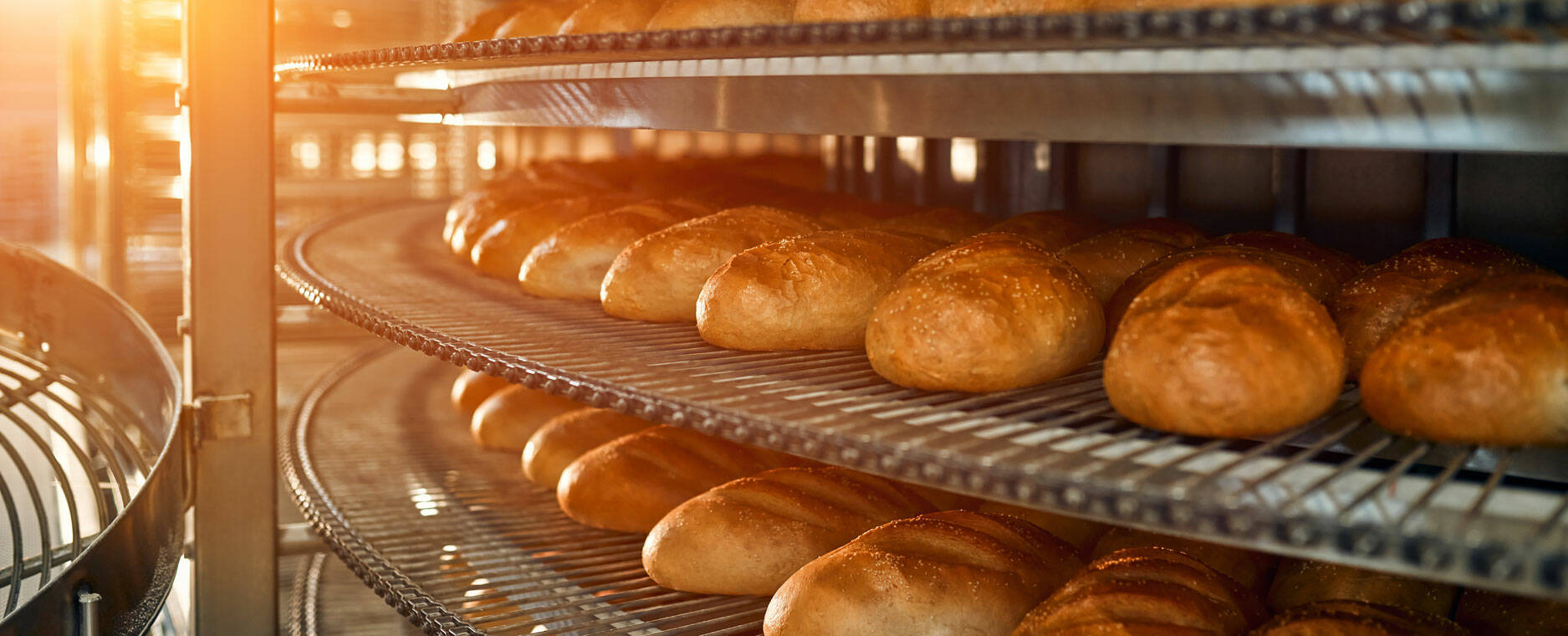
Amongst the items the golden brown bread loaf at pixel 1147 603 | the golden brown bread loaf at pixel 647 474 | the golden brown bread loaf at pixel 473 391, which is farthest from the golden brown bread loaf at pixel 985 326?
the golden brown bread loaf at pixel 473 391

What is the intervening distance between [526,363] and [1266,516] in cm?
87

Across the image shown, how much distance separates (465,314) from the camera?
1908mm

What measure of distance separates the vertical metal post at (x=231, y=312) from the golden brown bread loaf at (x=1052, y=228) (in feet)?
3.88

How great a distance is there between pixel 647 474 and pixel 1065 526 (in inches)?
27.4

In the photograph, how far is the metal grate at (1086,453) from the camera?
0.86 metres

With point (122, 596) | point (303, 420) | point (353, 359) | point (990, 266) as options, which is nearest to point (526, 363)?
point (990, 266)

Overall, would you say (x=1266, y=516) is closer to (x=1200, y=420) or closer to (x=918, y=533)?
(x=1200, y=420)

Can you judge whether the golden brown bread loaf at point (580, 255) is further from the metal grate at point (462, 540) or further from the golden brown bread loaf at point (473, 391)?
the golden brown bread loaf at point (473, 391)

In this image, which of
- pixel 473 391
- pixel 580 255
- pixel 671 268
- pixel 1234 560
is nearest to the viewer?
pixel 1234 560

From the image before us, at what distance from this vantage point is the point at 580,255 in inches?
80.7

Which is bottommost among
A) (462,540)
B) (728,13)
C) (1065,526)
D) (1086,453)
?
(462,540)

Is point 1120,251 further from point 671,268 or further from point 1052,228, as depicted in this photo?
point 671,268

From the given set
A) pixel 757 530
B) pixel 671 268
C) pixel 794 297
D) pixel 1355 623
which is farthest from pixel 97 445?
pixel 1355 623

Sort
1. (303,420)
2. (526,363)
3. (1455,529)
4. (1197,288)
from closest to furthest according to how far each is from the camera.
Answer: (1455,529), (1197,288), (526,363), (303,420)
